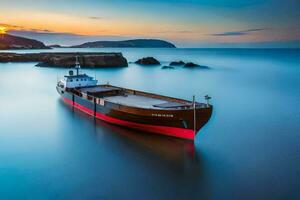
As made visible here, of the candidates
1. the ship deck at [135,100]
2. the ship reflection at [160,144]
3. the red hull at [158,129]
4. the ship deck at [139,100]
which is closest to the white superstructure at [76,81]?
the ship deck at [139,100]

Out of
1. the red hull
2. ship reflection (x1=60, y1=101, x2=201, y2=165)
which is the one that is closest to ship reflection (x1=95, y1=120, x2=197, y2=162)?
ship reflection (x1=60, y1=101, x2=201, y2=165)

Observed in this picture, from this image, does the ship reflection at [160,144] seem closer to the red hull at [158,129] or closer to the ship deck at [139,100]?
the red hull at [158,129]

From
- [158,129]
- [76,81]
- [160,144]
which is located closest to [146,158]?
[160,144]

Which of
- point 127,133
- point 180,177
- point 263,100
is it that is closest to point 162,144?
point 127,133

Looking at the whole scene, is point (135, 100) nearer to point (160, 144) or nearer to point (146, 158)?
point (160, 144)

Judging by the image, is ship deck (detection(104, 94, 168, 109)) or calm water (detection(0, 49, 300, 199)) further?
ship deck (detection(104, 94, 168, 109))

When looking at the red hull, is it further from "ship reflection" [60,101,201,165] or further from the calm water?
the calm water

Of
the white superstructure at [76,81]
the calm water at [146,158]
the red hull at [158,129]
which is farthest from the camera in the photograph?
the white superstructure at [76,81]

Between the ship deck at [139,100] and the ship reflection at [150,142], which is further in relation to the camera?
the ship deck at [139,100]
